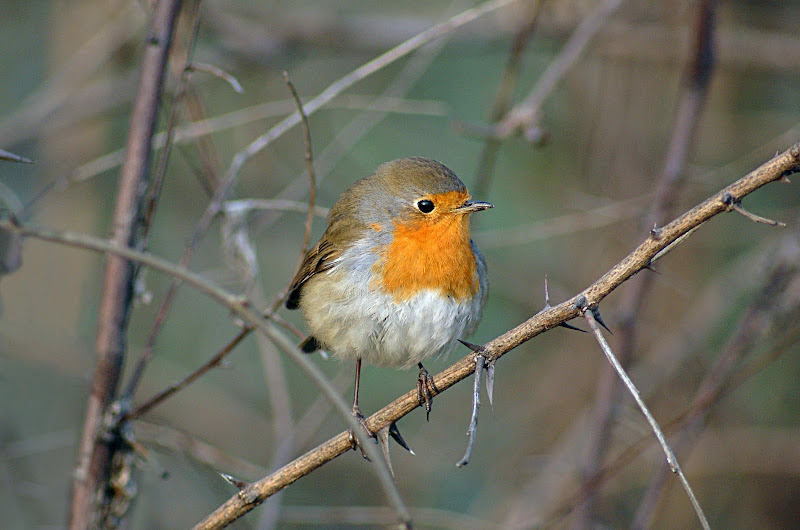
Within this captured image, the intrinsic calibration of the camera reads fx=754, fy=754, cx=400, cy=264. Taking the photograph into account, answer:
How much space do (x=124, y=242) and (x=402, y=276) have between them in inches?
40.1

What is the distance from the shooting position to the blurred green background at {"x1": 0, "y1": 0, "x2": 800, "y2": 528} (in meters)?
4.39

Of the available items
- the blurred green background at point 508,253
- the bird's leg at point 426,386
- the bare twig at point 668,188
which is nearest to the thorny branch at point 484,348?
the bird's leg at point 426,386

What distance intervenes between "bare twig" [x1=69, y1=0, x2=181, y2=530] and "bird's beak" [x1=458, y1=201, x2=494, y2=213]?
1207 millimetres

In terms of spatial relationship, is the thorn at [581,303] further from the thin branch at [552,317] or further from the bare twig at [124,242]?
the bare twig at [124,242]

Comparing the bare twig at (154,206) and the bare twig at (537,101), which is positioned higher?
the bare twig at (537,101)

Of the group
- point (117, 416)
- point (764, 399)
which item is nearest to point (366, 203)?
point (117, 416)

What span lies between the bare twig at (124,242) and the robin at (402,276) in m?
0.79

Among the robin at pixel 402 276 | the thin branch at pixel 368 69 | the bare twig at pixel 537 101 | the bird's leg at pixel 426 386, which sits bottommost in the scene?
the bird's leg at pixel 426 386

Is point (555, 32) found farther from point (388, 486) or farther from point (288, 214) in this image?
point (388, 486)

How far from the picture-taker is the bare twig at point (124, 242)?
2600mm

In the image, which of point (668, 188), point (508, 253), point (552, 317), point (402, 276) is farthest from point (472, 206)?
point (508, 253)

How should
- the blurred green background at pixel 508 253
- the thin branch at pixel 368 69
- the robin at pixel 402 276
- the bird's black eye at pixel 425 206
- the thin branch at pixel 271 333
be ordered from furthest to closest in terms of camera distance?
the blurred green background at pixel 508 253 < the bird's black eye at pixel 425 206 < the robin at pixel 402 276 < the thin branch at pixel 368 69 < the thin branch at pixel 271 333

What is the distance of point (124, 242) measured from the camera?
2.61 metres

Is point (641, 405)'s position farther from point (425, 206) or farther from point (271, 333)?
point (425, 206)
